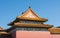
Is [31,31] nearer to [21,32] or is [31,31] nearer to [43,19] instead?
[21,32]

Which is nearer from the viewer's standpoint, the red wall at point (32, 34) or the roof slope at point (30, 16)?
the red wall at point (32, 34)

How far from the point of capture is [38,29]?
94.1 ft

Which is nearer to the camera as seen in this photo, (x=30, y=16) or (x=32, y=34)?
(x=32, y=34)

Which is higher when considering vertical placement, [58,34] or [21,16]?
[21,16]

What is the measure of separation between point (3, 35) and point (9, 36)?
1.12 meters

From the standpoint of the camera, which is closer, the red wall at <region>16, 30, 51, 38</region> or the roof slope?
the red wall at <region>16, 30, 51, 38</region>

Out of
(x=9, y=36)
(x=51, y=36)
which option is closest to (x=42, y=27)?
(x=51, y=36)

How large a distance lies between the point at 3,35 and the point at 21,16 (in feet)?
15.3

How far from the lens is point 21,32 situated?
2759 centimetres

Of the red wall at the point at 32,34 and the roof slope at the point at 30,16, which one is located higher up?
the roof slope at the point at 30,16

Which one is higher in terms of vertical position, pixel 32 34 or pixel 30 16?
pixel 30 16

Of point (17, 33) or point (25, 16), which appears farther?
point (25, 16)

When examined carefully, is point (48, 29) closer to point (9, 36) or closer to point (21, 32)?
point (21, 32)

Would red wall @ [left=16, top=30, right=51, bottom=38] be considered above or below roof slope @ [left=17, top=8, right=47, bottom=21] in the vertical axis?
below
